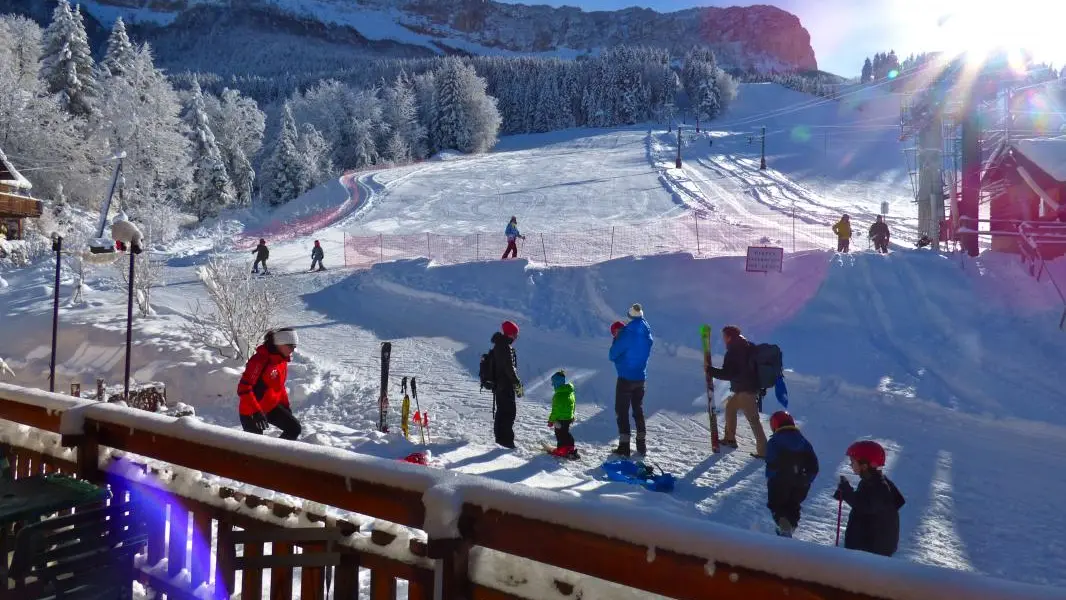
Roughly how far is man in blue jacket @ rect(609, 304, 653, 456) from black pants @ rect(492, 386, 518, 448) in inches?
47.0

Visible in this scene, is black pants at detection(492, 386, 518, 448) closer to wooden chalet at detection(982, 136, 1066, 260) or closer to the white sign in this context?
the white sign

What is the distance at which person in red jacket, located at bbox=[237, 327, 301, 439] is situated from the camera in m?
6.22

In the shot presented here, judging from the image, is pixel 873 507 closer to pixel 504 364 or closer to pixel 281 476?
pixel 281 476

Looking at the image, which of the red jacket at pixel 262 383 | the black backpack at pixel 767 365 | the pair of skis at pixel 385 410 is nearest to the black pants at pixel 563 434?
the pair of skis at pixel 385 410

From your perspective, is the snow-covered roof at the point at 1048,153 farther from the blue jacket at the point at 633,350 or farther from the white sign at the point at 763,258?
the blue jacket at the point at 633,350

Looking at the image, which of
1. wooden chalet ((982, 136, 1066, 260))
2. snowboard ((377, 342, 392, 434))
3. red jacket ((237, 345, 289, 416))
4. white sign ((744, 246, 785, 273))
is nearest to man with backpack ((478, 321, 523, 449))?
snowboard ((377, 342, 392, 434))

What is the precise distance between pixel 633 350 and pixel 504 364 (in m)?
1.43

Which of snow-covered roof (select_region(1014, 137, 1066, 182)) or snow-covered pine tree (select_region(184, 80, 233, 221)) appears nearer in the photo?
snow-covered roof (select_region(1014, 137, 1066, 182))

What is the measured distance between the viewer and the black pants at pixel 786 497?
5.74 meters

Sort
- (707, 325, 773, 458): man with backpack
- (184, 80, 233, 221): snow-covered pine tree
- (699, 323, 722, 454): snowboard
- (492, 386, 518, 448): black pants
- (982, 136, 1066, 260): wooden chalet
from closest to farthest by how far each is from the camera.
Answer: (707, 325, 773, 458): man with backpack, (492, 386, 518, 448): black pants, (699, 323, 722, 454): snowboard, (982, 136, 1066, 260): wooden chalet, (184, 80, 233, 221): snow-covered pine tree

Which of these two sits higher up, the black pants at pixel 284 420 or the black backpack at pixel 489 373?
the black backpack at pixel 489 373

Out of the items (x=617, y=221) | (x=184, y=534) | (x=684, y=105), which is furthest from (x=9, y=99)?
(x=684, y=105)

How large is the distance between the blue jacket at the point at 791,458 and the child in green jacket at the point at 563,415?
2664 mm

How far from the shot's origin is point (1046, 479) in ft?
25.0
